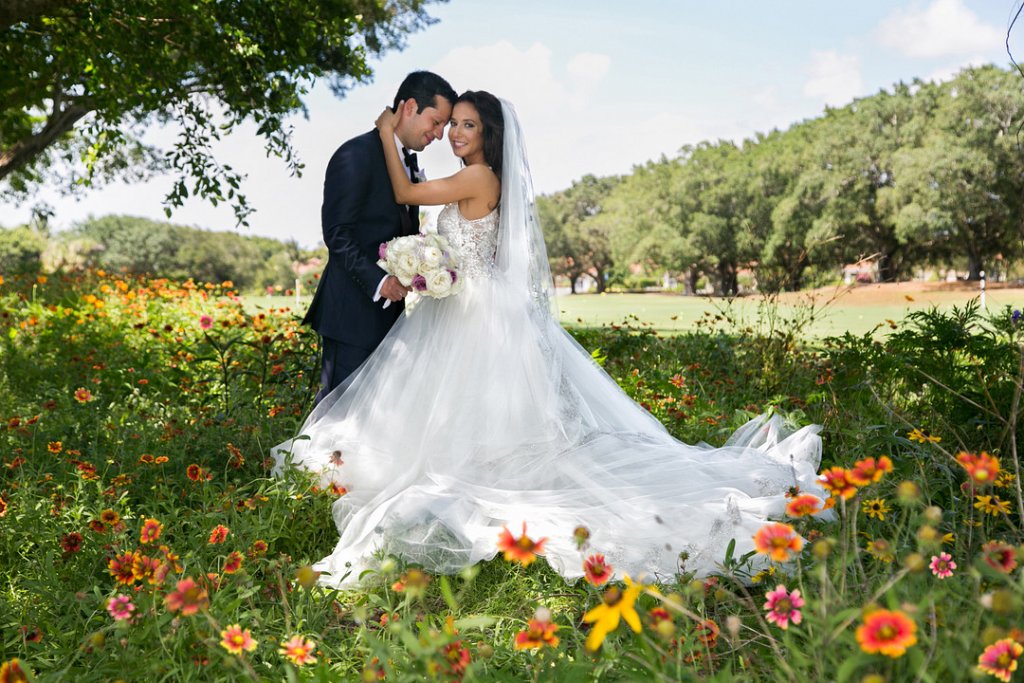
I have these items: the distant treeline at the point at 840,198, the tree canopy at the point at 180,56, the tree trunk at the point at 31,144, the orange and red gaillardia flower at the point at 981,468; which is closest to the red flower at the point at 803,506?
the orange and red gaillardia flower at the point at 981,468

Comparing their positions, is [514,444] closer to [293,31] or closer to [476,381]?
[476,381]

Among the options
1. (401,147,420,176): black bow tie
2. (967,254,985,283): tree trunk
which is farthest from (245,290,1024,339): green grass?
(967,254,985,283): tree trunk

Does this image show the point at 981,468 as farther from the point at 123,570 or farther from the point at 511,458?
the point at 511,458

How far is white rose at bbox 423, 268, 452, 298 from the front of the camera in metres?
3.79

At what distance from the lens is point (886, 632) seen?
4.63 feet

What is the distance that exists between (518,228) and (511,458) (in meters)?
1.17

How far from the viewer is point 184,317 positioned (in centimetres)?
948

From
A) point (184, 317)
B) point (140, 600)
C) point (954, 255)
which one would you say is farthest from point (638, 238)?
point (140, 600)

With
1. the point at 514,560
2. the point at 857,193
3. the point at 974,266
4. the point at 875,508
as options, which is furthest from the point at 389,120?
the point at 974,266

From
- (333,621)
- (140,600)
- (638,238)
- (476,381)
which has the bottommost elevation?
(333,621)

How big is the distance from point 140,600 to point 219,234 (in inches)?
2843

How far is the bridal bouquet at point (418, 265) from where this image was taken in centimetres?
378

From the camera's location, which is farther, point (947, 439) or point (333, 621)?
point (947, 439)

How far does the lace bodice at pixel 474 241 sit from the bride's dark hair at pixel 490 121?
0.26m
